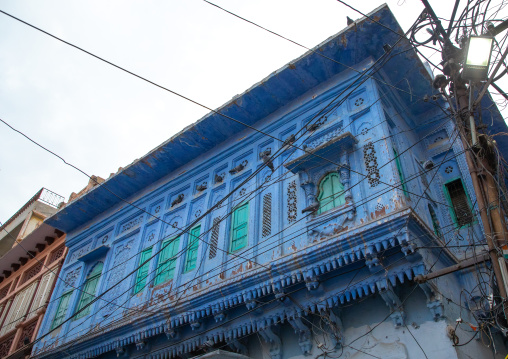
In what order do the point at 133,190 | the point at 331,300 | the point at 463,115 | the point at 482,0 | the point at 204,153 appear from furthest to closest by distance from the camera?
the point at 133,190 → the point at 204,153 → the point at 331,300 → the point at 482,0 → the point at 463,115

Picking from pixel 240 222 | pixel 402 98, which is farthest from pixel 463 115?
pixel 240 222

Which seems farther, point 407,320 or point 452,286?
point 452,286

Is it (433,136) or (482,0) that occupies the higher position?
(433,136)

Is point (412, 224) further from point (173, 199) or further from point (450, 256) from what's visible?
point (173, 199)

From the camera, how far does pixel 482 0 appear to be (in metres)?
5.34

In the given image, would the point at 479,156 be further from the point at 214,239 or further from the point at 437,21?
the point at 214,239

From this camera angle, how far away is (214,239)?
9.01 metres

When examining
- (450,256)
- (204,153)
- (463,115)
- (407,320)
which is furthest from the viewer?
(204,153)

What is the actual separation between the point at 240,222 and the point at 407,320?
12.7 feet

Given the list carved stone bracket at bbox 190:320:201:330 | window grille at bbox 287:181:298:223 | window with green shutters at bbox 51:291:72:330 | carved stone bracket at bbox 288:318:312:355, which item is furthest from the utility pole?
window with green shutters at bbox 51:291:72:330

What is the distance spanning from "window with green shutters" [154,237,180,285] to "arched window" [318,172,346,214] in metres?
3.60

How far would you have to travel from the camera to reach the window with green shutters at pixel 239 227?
853 centimetres

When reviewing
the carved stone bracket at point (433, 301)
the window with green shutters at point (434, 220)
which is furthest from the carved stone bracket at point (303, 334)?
the window with green shutters at point (434, 220)

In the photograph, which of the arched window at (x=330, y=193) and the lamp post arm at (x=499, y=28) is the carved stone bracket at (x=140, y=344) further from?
the lamp post arm at (x=499, y=28)
